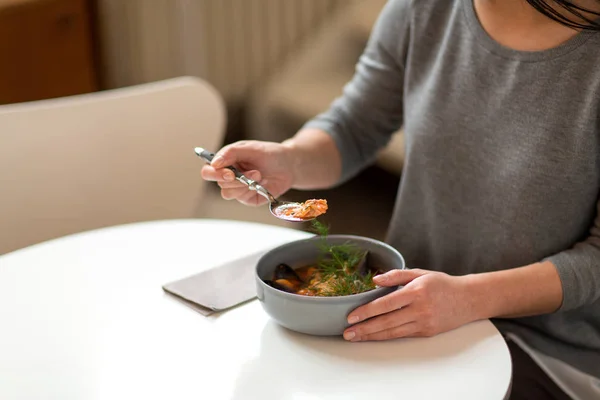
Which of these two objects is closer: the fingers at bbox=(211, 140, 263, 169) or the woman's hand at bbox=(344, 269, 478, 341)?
the woman's hand at bbox=(344, 269, 478, 341)

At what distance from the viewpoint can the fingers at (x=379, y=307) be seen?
0.90 m

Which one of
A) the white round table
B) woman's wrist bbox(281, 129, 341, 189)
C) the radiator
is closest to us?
the white round table

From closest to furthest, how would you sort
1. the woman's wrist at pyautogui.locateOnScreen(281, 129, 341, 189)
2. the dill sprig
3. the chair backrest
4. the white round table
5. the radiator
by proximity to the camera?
1. the white round table
2. the dill sprig
3. the woman's wrist at pyautogui.locateOnScreen(281, 129, 341, 189)
4. the chair backrest
5. the radiator

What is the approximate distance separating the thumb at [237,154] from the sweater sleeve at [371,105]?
0.25 metres

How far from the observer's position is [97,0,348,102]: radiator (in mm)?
2553

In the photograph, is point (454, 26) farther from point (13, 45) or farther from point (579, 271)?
point (13, 45)

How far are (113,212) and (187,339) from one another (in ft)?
2.40

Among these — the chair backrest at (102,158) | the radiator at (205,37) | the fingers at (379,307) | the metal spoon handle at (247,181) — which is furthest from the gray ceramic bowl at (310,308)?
the radiator at (205,37)

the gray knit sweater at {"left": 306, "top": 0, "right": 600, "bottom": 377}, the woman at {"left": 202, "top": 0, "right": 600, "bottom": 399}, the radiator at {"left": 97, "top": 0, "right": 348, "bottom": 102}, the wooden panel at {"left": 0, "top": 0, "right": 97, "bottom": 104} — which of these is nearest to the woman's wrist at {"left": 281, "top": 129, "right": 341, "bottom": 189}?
the woman at {"left": 202, "top": 0, "right": 600, "bottom": 399}

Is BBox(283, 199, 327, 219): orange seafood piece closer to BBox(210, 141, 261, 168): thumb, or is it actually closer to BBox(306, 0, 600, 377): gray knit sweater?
BBox(210, 141, 261, 168): thumb

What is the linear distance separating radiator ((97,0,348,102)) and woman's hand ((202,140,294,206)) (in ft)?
4.78

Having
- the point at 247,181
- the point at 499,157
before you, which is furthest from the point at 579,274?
the point at 247,181

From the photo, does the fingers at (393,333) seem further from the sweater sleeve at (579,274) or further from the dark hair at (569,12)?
the dark hair at (569,12)

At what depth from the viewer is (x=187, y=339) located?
0.95 metres
